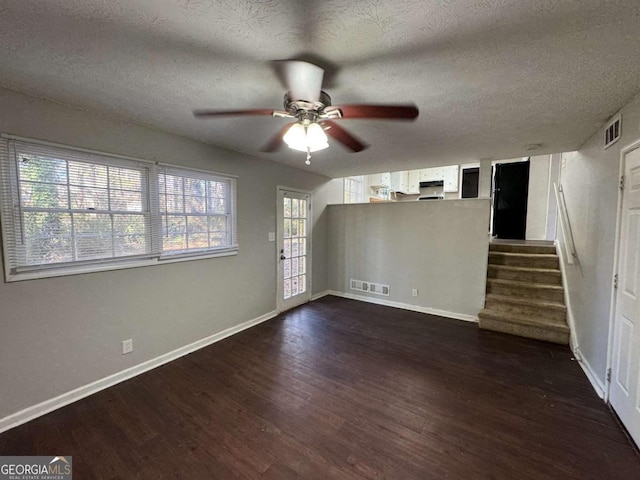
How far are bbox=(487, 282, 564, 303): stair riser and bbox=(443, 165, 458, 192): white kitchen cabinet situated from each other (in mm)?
4051

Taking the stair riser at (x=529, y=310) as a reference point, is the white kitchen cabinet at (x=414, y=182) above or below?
above

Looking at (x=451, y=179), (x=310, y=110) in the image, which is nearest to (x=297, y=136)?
(x=310, y=110)

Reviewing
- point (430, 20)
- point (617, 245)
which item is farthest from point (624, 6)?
point (617, 245)

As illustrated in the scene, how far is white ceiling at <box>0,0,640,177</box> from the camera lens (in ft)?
3.66

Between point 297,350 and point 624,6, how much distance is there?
10.8 feet

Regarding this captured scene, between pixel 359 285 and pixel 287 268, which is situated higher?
pixel 287 268

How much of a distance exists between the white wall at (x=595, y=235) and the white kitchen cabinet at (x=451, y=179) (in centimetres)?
398

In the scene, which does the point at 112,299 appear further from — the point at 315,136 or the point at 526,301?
the point at 526,301

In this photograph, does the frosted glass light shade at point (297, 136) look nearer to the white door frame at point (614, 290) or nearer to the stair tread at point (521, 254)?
the white door frame at point (614, 290)

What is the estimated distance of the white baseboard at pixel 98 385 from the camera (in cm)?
189

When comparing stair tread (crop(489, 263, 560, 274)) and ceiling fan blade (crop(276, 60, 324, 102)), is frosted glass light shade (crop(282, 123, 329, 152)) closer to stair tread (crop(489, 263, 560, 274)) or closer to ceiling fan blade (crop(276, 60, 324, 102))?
ceiling fan blade (crop(276, 60, 324, 102))

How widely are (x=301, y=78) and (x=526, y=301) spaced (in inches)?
159

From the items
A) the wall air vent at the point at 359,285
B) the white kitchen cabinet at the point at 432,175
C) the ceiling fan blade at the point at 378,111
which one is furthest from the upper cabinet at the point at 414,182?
the ceiling fan blade at the point at 378,111

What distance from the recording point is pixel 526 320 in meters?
3.36
